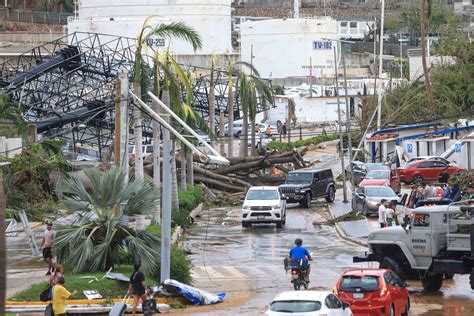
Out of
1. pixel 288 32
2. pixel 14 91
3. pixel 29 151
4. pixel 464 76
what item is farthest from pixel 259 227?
pixel 288 32

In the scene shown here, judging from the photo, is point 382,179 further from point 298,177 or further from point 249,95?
point 249,95

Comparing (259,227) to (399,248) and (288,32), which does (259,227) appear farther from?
(288,32)

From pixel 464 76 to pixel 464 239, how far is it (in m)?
49.1

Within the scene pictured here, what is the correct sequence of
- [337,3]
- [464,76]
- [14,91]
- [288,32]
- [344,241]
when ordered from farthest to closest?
[337,3] → [288,32] → [464,76] → [14,91] → [344,241]

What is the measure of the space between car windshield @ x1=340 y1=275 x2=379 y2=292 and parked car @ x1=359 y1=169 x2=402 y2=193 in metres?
26.9

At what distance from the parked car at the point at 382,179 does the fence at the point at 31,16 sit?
306 feet

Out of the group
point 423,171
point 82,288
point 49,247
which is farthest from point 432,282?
point 423,171

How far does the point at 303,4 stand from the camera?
18912cm

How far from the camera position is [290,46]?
124 metres

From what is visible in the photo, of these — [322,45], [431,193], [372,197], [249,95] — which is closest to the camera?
[431,193]

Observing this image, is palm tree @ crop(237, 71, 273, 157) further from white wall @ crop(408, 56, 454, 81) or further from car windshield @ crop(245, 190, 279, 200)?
car windshield @ crop(245, 190, 279, 200)

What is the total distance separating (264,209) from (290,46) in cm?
7873

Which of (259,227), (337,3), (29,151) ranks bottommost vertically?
(259,227)

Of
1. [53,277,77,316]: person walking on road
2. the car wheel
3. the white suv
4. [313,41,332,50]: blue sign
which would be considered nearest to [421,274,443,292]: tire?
[53,277,77,316]: person walking on road
